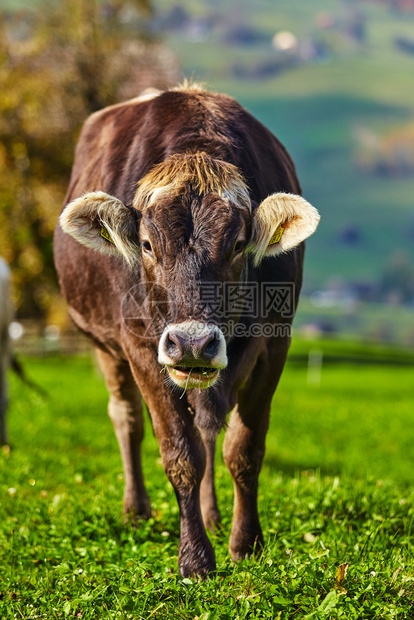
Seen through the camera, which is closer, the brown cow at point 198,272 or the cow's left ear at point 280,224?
the brown cow at point 198,272

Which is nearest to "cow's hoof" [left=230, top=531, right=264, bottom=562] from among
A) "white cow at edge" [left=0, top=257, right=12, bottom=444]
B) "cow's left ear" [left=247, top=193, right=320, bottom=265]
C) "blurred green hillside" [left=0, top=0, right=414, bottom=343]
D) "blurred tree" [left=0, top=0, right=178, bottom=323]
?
"cow's left ear" [left=247, top=193, right=320, bottom=265]

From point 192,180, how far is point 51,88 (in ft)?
65.8

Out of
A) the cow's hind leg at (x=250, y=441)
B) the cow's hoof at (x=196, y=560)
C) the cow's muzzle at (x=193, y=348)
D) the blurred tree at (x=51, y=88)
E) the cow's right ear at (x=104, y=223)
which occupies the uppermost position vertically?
the blurred tree at (x=51, y=88)

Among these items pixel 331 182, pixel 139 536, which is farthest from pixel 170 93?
pixel 331 182

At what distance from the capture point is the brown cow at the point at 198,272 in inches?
142

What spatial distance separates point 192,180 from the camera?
3.77m

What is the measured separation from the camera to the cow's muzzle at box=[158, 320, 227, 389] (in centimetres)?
333

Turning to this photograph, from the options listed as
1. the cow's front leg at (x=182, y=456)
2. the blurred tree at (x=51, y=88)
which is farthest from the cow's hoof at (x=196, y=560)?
the blurred tree at (x=51, y=88)

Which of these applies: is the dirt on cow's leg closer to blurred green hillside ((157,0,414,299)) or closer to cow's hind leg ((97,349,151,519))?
cow's hind leg ((97,349,151,519))

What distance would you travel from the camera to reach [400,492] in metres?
5.48

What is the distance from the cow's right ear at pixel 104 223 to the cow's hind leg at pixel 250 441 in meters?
1.03

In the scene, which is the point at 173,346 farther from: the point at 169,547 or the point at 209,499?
the point at 209,499

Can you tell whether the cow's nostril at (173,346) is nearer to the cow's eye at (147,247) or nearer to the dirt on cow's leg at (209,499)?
the cow's eye at (147,247)

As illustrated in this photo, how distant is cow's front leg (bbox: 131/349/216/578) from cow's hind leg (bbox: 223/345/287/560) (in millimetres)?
407
